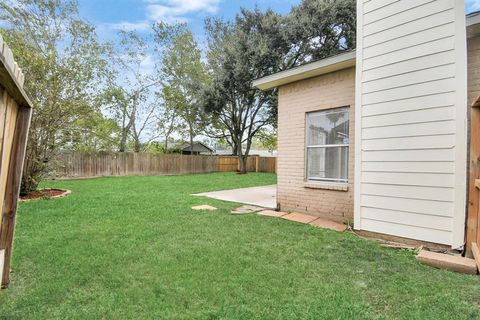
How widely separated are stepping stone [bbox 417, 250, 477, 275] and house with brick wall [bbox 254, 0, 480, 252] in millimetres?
340

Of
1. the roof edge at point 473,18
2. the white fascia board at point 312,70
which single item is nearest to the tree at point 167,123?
the white fascia board at point 312,70

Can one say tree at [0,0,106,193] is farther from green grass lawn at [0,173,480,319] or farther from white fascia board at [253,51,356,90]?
white fascia board at [253,51,356,90]

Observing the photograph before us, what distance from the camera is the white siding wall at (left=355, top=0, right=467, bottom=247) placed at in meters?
3.23

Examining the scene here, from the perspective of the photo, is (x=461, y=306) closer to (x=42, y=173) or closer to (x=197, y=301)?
(x=197, y=301)

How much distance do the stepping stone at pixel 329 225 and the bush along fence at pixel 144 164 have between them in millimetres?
7476

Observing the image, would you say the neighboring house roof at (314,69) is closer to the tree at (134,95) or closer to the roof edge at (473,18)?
the roof edge at (473,18)

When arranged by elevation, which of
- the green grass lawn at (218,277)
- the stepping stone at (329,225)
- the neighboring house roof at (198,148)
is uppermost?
the neighboring house roof at (198,148)

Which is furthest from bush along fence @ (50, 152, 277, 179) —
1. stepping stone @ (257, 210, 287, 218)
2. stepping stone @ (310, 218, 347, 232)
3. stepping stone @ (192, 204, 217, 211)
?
stepping stone @ (310, 218, 347, 232)

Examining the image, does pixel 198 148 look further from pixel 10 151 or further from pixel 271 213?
pixel 10 151

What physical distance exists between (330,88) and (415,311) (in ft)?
12.4

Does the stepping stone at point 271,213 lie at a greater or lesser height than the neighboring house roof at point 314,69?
lesser

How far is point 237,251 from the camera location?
10.7ft

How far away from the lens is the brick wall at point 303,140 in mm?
4676

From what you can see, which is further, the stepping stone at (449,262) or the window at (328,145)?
the window at (328,145)
